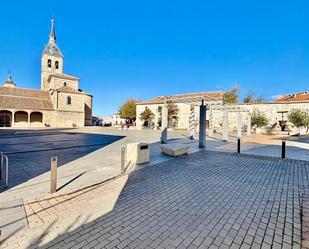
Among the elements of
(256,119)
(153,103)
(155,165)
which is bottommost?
(155,165)

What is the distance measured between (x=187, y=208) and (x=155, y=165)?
148 inches

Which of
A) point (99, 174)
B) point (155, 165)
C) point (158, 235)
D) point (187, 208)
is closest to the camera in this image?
point (158, 235)

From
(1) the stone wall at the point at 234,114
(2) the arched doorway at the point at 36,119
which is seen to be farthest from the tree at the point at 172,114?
(2) the arched doorway at the point at 36,119

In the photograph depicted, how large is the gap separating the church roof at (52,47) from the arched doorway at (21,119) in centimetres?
2062

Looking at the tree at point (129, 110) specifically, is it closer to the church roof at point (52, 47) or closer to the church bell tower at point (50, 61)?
the church bell tower at point (50, 61)

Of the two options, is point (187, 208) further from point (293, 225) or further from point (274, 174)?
point (274, 174)

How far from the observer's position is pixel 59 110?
3962cm

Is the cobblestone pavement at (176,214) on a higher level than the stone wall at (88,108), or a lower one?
lower

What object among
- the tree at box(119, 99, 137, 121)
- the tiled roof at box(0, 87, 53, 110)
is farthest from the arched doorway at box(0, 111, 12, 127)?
the tree at box(119, 99, 137, 121)

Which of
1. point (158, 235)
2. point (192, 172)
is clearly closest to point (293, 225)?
point (158, 235)

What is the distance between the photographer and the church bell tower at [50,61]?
166ft

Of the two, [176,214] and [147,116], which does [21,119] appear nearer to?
[147,116]

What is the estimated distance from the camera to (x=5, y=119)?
37.0 meters

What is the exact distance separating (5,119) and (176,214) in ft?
146
